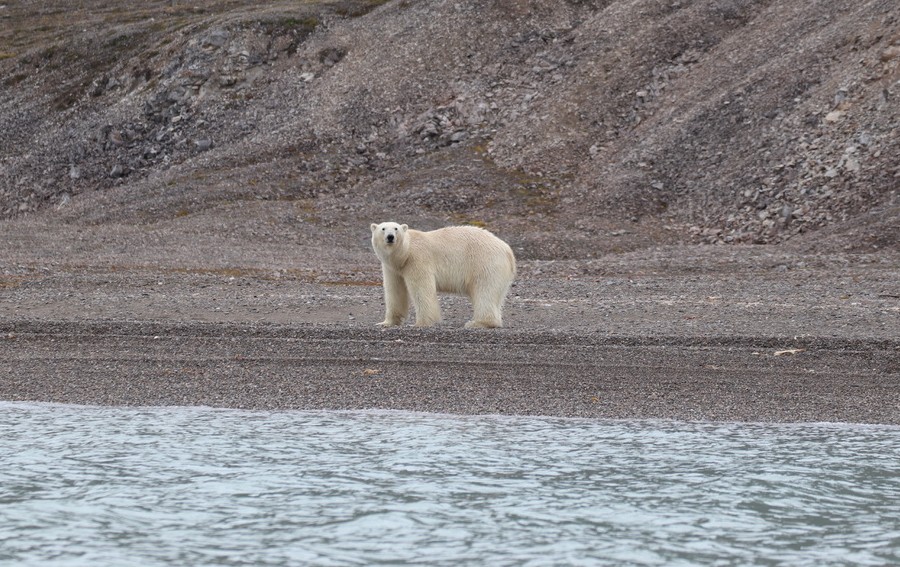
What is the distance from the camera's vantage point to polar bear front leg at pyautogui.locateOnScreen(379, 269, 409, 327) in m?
16.4

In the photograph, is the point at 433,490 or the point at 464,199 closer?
the point at 433,490

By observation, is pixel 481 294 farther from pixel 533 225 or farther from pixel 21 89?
pixel 21 89

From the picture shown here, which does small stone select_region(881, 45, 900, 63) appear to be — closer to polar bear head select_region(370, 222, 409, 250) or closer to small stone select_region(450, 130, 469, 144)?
small stone select_region(450, 130, 469, 144)

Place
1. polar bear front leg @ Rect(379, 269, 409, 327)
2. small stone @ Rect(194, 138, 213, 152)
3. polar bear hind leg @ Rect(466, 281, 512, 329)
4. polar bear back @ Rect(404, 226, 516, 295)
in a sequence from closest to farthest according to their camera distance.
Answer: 1. polar bear back @ Rect(404, 226, 516, 295)
2. polar bear hind leg @ Rect(466, 281, 512, 329)
3. polar bear front leg @ Rect(379, 269, 409, 327)
4. small stone @ Rect(194, 138, 213, 152)

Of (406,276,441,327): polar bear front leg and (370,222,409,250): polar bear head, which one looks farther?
(406,276,441,327): polar bear front leg

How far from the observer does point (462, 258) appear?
53.3 feet

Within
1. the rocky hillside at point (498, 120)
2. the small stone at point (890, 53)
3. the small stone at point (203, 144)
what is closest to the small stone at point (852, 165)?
the rocky hillside at point (498, 120)

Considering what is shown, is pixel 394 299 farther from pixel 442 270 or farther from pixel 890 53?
pixel 890 53

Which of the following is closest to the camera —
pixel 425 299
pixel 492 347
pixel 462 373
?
pixel 462 373

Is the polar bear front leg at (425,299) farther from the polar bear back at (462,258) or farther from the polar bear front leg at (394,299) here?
the polar bear front leg at (394,299)

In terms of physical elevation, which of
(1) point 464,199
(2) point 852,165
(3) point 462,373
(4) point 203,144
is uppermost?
(4) point 203,144

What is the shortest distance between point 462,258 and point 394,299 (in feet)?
3.77


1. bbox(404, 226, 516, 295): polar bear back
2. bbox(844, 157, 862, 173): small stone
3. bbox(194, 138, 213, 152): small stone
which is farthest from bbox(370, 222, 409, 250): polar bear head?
bbox(194, 138, 213, 152): small stone

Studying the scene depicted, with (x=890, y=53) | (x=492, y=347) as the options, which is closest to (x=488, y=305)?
(x=492, y=347)
